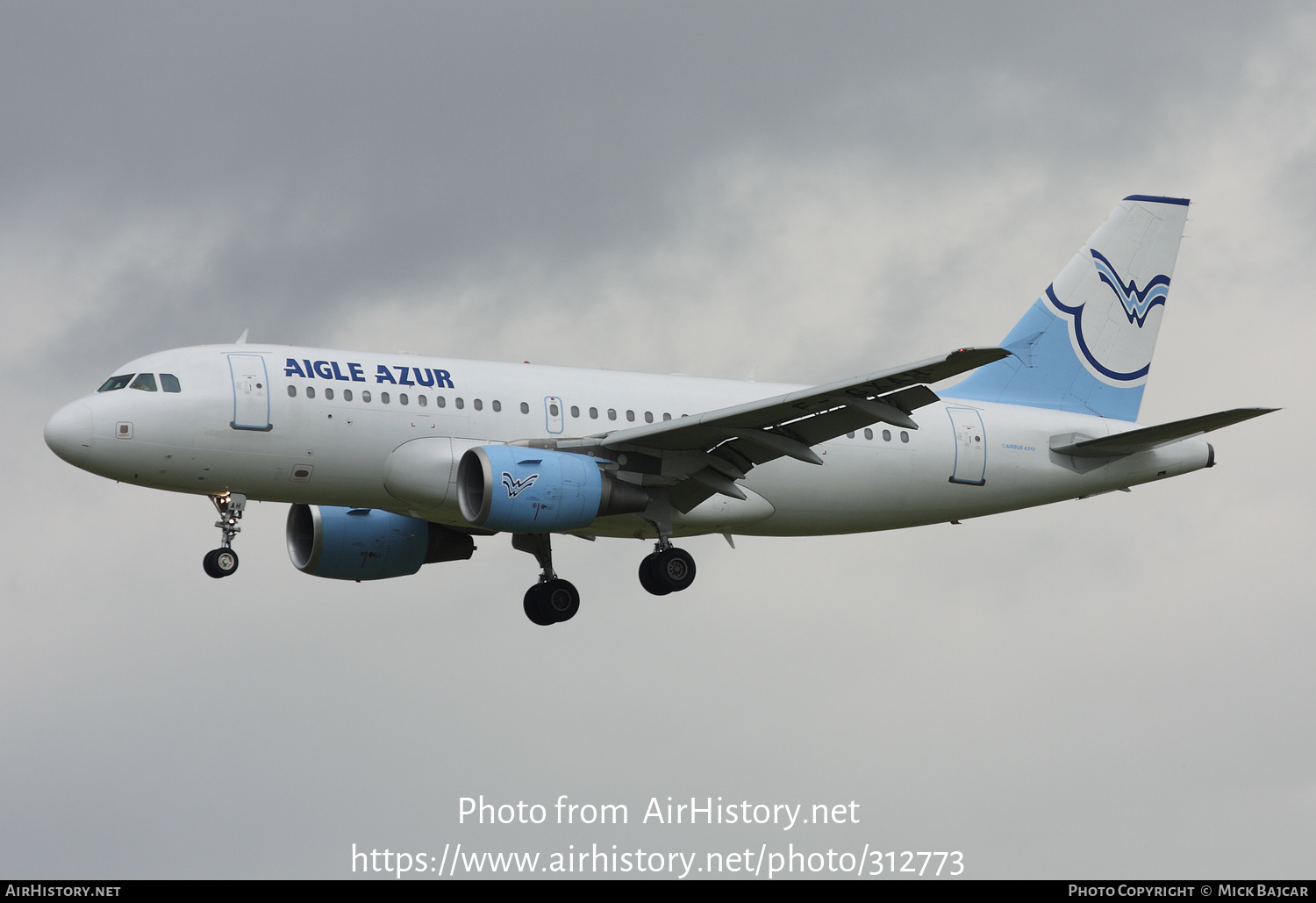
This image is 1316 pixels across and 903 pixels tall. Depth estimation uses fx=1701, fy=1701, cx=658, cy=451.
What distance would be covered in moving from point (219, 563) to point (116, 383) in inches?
164

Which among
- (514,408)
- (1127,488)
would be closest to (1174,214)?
(1127,488)

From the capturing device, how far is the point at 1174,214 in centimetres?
4556

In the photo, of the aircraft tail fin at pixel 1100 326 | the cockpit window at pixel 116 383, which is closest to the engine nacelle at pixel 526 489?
the cockpit window at pixel 116 383

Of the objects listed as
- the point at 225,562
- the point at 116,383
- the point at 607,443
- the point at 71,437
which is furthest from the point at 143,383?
the point at 607,443

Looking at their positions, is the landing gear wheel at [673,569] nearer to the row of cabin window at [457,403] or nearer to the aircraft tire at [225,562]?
the row of cabin window at [457,403]

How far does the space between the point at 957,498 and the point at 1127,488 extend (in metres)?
4.53

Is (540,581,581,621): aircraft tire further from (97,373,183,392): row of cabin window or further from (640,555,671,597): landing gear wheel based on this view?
(97,373,183,392): row of cabin window

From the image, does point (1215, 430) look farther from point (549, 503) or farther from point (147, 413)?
point (147, 413)

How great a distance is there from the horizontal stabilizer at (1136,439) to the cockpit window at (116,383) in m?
21.2

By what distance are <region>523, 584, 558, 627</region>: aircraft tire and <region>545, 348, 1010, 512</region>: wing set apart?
442 cm

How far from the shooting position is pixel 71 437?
33.0 metres

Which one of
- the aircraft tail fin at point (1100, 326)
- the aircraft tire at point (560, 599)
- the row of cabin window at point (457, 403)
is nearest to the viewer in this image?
the row of cabin window at point (457, 403)

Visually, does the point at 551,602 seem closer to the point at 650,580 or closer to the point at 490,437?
the point at 650,580

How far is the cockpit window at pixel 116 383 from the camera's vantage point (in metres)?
33.9
